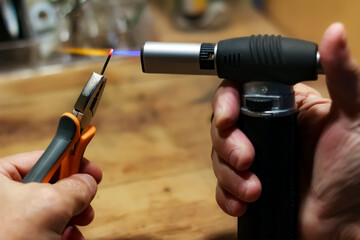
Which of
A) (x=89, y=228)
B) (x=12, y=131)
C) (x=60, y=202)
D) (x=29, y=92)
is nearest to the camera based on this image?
(x=60, y=202)

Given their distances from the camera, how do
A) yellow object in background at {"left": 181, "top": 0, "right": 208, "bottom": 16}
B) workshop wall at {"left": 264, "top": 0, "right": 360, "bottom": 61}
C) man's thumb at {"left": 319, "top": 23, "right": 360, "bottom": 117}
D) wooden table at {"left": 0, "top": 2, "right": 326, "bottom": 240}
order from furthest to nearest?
yellow object in background at {"left": 181, "top": 0, "right": 208, "bottom": 16}, workshop wall at {"left": 264, "top": 0, "right": 360, "bottom": 61}, wooden table at {"left": 0, "top": 2, "right": 326, "bottom": 240}, man's thumb at {"left": 319, "top": 23, "right": 360, "bottom": 117}

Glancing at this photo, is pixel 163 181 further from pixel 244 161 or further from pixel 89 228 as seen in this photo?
pixel 244 161

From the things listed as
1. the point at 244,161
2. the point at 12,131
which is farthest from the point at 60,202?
the point at 12,131

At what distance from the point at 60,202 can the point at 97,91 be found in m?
0.12

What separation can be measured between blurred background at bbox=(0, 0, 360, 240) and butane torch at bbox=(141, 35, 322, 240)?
0.12m

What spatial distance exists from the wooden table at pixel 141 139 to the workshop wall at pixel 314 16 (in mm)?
47

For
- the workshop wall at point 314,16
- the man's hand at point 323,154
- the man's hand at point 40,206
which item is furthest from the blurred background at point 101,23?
the man's hand at point 40,206

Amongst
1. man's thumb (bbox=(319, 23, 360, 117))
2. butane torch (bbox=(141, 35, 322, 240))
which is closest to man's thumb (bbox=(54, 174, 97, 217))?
butane torch (bbox=(141, 35, 322, 240))

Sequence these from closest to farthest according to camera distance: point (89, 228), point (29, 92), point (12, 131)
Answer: point (89, 228)
point (12, 131)
point (29, 92)

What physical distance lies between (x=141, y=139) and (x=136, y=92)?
0.49ft

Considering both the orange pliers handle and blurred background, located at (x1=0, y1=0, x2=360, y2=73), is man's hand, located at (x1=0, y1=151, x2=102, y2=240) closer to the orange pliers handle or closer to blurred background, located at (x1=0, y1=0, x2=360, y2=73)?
the orange pliers handle

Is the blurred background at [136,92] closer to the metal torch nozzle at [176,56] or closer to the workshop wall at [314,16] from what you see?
the workshop wall at [314,16]

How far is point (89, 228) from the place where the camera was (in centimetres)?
59

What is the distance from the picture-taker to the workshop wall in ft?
2.88
